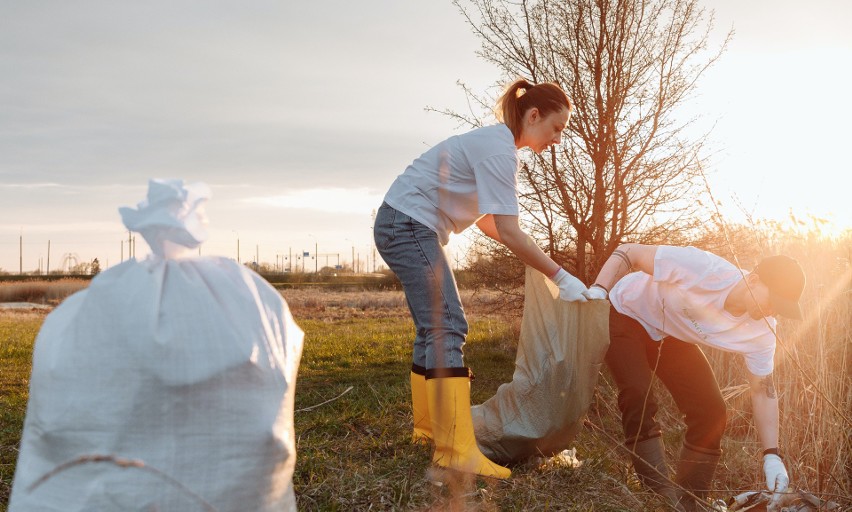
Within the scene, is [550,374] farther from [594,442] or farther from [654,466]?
[594,442]

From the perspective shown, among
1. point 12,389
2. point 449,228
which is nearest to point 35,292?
point 12,389

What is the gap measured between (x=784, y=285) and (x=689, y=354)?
53cm

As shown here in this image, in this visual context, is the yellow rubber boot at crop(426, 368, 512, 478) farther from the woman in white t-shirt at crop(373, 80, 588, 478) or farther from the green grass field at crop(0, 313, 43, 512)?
the green grass field at crop(0, 313, 43, 512)

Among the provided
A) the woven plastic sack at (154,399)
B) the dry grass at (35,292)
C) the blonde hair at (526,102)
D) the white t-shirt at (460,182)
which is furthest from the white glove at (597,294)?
the dry grass at (35,292)

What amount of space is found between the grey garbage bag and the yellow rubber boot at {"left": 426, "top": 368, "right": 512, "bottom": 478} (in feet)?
0.60

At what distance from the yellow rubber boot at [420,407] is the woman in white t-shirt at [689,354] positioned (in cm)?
79

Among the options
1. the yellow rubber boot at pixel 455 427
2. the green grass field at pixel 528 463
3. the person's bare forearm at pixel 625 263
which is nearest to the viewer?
the green grass field at pixel 528 463

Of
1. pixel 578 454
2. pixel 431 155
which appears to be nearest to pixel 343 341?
pixel 578 454

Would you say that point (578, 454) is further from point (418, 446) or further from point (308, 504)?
point (308, 504)

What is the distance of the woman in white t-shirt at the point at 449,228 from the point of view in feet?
8.82

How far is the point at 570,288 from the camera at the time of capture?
2.77 m

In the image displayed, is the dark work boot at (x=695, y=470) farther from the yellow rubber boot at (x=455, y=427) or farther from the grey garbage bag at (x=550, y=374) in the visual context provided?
the yellow rubber boot at (x=455, y=427)

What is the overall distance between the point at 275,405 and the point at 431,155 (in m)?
1.60

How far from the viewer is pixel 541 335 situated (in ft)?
9.16
